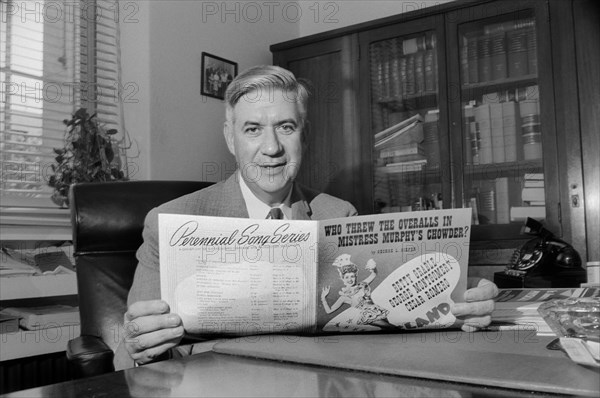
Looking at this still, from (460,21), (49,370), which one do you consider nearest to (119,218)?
(49,370)

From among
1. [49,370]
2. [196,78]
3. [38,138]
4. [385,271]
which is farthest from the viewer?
[196,78]

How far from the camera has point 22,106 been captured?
204 cm

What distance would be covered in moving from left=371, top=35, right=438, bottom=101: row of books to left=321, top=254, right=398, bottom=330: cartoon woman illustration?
178 centimetres

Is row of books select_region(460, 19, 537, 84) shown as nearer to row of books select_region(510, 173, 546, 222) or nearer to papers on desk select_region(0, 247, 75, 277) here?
row of books select_region(510, 173, 546, 222)


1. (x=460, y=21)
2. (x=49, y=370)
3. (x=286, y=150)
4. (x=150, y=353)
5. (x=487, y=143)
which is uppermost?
(x=460, y=21)

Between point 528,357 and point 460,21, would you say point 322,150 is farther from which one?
point 528,357

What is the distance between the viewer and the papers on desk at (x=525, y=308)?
828 millimetres

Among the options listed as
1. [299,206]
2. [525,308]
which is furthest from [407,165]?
[525,308]

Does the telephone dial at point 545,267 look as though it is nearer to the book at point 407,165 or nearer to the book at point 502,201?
the book at point 502,201

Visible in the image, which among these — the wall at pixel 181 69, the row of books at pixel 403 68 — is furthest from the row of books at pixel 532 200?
the wall at pixel 181 69

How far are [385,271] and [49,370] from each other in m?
1.32

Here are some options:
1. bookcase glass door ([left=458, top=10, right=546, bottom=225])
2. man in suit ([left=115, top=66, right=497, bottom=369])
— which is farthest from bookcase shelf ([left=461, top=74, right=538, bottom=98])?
man in suit ([left=115, top=66, right=497, bottom=369])

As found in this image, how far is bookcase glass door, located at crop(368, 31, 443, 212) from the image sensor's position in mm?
2465

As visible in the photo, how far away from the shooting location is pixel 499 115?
2375mm
